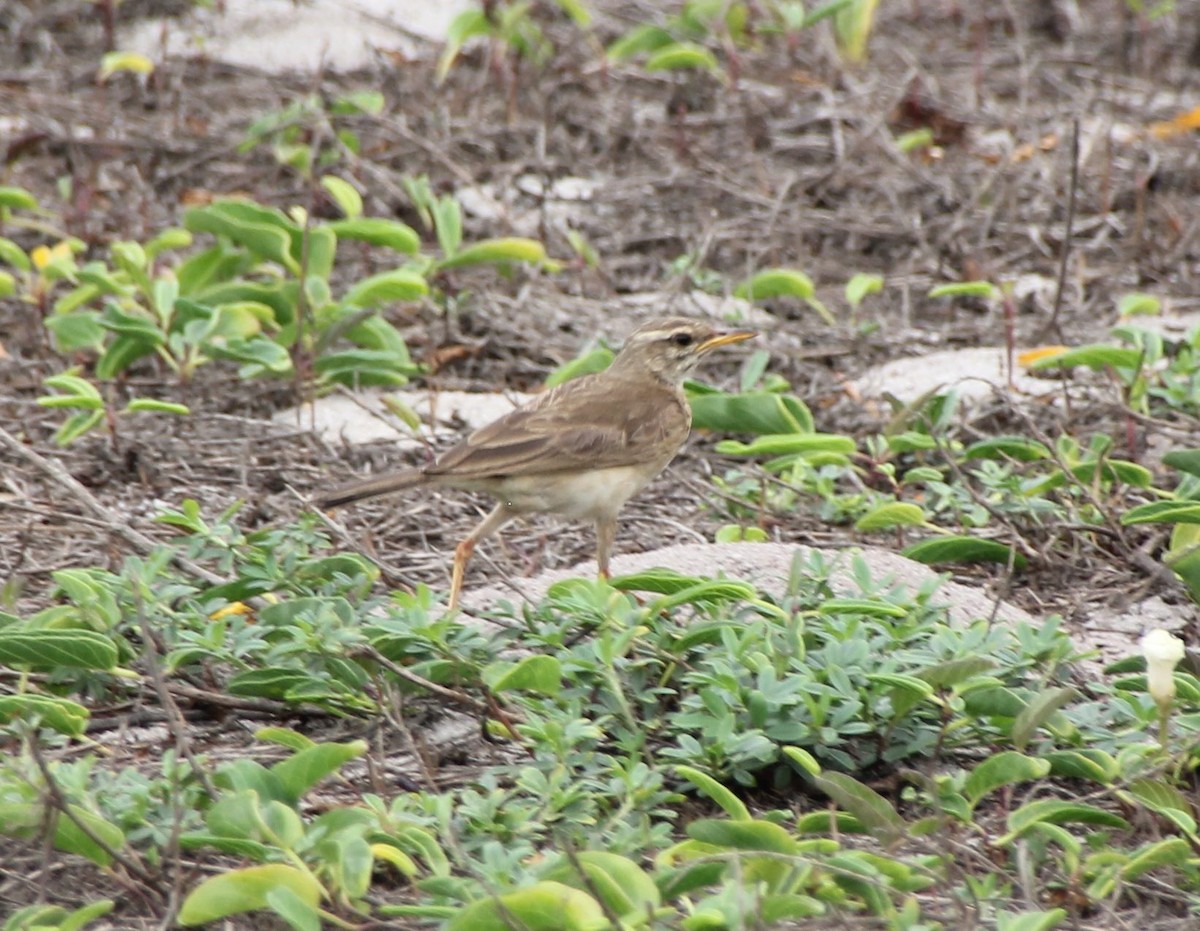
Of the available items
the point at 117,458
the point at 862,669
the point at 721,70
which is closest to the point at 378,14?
the point at 721,70

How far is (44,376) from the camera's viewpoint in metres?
7.37

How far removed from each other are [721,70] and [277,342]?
4.59 m

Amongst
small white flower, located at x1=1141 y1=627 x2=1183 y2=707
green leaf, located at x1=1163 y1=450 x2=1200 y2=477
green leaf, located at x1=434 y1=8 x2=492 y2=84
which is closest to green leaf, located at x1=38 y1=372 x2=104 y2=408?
green leaf, located at x1=1163 y1=450 x2=1200 y2=477

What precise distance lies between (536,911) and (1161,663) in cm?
157

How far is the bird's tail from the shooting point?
5223 mm

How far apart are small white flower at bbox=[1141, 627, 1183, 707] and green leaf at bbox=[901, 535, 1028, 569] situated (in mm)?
1479

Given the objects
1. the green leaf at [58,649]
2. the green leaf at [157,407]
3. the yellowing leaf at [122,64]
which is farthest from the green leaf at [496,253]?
the green leaf at [58,649]

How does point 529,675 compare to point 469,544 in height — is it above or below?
above

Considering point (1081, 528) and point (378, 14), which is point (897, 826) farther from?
point (378, 14)

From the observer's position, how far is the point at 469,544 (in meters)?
5.53

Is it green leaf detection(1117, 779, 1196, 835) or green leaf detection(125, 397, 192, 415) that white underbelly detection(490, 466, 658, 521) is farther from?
green leaf detection(1117, 779, 1196, 835)

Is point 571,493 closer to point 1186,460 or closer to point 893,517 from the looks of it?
point 893,517

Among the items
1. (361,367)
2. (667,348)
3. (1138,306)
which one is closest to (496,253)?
(361,367)

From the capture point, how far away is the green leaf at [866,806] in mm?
3674
